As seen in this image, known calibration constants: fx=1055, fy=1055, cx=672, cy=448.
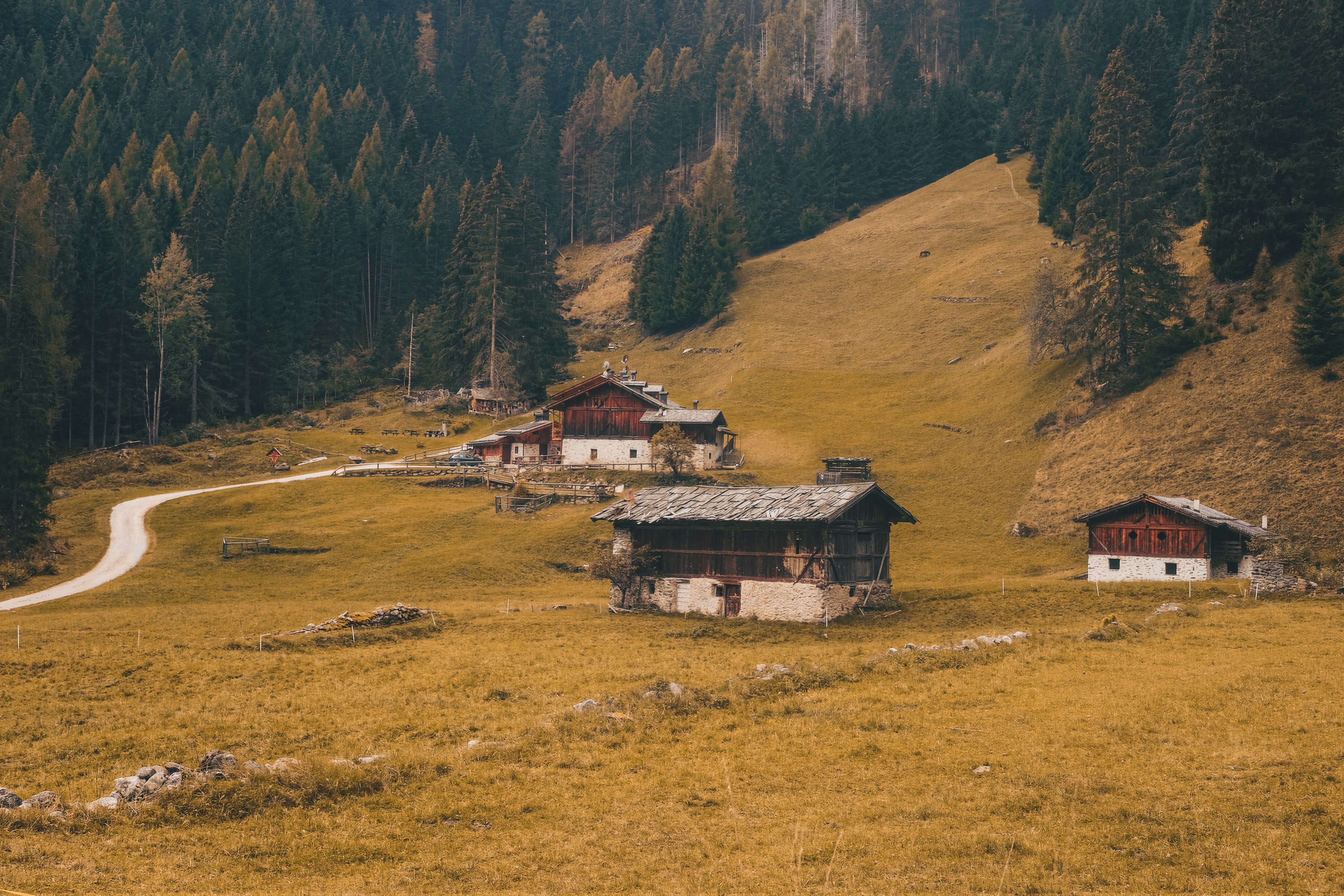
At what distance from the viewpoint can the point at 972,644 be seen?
35.8 meters

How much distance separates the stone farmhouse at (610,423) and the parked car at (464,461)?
24.0 feet

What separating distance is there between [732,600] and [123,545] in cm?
3684

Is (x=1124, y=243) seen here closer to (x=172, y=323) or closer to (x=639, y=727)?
(x=639, y=727)

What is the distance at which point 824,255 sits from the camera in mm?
147875

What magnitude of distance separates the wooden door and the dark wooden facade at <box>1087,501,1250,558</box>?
20.6 meters

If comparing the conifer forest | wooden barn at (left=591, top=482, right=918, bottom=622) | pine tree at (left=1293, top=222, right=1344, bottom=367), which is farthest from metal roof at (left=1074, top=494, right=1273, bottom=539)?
the conifer forest

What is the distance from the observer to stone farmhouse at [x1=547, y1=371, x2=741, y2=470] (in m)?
87.9

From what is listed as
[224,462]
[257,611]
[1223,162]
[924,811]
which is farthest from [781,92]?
[924,811]

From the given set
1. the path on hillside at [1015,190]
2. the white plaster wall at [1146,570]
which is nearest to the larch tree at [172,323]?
the white plaster wall at [1146,570]

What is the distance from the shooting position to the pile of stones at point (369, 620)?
40.8 meters

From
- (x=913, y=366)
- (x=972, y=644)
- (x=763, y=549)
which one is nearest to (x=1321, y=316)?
(x=763, y=549)

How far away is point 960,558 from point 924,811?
44.9 metres

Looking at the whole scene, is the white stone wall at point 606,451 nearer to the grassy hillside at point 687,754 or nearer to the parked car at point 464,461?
the parked car at point 464,461

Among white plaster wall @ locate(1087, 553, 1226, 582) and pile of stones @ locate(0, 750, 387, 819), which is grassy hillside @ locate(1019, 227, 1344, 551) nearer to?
white plaster wall @ locate(1087, 553, 1226, 582)
